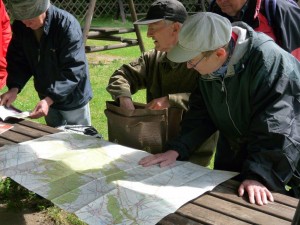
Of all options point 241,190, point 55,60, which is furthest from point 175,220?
point 55,60

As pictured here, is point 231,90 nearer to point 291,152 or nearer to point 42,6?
point 291,152

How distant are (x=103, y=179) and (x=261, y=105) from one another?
0.71m

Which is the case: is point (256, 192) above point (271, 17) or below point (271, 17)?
below

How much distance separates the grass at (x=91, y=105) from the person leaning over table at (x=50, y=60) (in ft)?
2.04

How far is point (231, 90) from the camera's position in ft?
6.12

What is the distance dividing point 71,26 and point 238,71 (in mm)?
1355

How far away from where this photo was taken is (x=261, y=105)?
1.76m

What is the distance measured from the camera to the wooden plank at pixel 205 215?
1517 millimetres

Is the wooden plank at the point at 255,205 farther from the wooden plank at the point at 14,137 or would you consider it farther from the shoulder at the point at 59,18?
the shoulder at the point at 59,18

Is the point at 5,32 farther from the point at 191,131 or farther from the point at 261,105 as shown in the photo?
the point at 261,105

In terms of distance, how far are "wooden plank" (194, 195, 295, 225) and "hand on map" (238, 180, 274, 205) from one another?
0.23ft

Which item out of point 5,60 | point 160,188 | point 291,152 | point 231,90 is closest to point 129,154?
point 160,188

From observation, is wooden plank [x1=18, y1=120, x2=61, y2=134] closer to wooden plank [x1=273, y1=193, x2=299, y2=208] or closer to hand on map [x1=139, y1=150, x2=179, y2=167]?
hand on map [x1=139, y1=150, x2=179, y2=167]

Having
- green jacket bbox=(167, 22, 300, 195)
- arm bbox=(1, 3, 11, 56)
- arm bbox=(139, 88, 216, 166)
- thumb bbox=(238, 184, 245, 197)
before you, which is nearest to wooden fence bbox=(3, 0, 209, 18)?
arm bbox=(1, 3, 11, 56)
